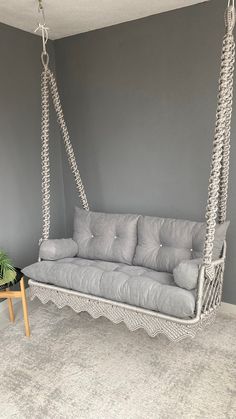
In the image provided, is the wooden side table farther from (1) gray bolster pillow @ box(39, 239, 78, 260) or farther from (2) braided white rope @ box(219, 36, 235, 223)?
(2) braided white rope @ box(219, 36, 235, 223)

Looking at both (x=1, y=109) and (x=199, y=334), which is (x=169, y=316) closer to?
(x=199, y=334)

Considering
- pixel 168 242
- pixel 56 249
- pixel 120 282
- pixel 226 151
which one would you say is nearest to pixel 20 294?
pixel 56 249

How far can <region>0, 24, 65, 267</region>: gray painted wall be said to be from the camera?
3277 millimetres

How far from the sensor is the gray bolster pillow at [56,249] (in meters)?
3.02

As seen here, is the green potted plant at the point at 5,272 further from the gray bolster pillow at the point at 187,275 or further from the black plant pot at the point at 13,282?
the gray bolster pillow at the point at 187,275

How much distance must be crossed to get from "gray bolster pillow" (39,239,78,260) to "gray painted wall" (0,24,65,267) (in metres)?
0.54

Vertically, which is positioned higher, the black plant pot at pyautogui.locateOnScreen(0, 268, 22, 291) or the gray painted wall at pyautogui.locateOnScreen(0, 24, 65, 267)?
the gray painted wall at pyautogui.locateOnScreen(0, 24, 65, 267)

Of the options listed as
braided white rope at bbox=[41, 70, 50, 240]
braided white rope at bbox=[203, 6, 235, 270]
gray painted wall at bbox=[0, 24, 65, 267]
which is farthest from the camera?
gray painted wall at bbox=[0, 24, 65, 267]

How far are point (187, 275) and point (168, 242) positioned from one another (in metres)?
0.66

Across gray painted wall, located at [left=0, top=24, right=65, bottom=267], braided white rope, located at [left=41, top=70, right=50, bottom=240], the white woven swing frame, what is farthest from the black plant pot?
gray painted wall, located at [left=0, top=24, right=65, bottom=267]

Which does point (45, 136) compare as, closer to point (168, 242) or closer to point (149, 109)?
point (149, 109)

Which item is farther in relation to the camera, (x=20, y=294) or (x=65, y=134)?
(x=65, y=134)

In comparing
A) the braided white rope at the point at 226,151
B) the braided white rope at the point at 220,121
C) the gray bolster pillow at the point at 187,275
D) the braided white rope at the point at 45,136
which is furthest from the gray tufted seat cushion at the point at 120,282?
the braided white rope at the point at 226,151

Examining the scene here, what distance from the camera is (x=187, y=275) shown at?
7.44ft
